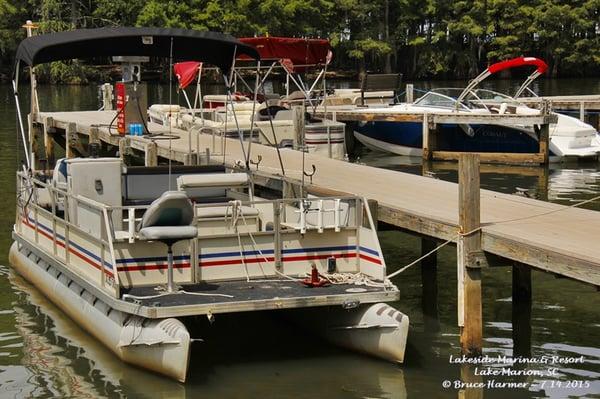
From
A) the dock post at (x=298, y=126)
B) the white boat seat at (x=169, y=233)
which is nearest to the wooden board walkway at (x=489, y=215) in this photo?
the white boat seat at (x=169, y=233)

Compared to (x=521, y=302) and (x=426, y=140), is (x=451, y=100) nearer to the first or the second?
(x=426, y=140)

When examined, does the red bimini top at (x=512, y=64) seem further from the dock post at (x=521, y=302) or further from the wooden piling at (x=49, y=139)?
the dock post at (x=521, y=302)

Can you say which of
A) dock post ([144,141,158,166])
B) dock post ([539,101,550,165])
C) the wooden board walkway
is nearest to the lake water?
the wooden board walkway

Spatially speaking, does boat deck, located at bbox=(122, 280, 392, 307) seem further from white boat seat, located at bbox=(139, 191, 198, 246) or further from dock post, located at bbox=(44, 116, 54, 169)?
dock post, located at bbox=(44, 116, 54, 169)

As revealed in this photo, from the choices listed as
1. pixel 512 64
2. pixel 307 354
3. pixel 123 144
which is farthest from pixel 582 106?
pixel 307 354

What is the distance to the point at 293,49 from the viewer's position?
99.2 ft

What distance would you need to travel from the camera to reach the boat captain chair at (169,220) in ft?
41.3

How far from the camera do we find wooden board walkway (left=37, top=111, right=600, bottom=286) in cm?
1199

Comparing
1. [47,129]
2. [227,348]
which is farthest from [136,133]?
[227,348]

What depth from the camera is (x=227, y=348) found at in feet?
45.2

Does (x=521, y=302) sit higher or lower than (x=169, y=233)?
lower

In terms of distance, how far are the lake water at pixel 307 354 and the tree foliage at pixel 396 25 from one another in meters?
62.4

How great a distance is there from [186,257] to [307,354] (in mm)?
1817

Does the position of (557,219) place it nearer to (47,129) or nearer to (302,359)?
(302,359)
